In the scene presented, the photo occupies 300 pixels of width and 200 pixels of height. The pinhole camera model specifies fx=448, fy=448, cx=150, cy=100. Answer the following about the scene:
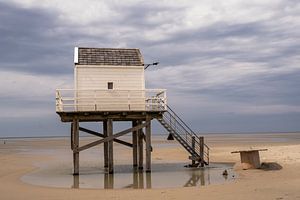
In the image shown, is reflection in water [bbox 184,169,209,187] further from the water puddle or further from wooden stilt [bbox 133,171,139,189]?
wooden stilt [bbox 133,171,139,189]

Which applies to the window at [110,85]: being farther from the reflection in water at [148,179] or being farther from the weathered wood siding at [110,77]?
the reflection in water at [148,179]

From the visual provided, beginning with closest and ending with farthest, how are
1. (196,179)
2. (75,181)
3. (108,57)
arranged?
(196,179)
(75,181)
(108,57)

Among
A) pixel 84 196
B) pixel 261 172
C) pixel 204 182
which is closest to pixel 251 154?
pixel 261 172

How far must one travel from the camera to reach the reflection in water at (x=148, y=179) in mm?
19141

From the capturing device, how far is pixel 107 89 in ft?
79.2

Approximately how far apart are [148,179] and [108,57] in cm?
753

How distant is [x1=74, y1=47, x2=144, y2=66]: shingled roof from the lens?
2448 centimetres

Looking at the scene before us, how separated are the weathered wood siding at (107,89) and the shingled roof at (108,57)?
0.29 m

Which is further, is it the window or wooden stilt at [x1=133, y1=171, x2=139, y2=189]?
the window

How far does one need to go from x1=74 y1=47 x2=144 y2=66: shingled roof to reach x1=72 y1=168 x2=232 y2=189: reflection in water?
6.08m

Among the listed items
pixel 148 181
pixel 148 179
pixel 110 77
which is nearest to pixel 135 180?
pixel 148 179

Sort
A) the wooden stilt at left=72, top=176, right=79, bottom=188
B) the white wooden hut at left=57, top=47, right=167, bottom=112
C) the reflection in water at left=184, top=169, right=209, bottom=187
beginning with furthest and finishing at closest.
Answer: the white wooden hut at left=57, top=47, right=167, bottom=112
the wooden stilt at left=72, top=176, right=79, bottom=188
the reflection in water at left=184, top=169, right=209, bottom=187

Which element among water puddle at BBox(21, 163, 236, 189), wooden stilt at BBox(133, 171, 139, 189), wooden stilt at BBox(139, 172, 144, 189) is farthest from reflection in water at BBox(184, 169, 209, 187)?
wooden stilt at BBox(133, 171, 139, 189)

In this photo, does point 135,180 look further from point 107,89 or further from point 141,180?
point 107,89
